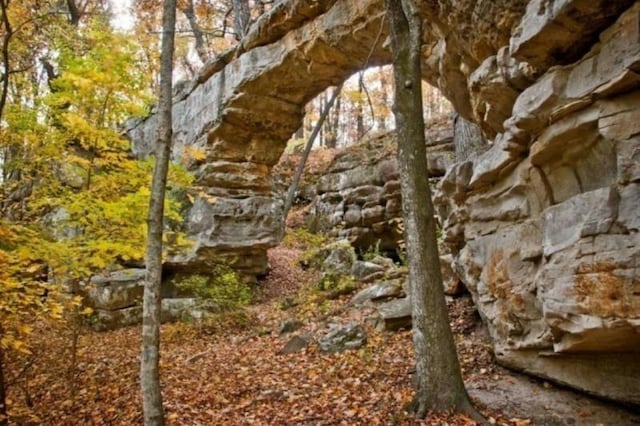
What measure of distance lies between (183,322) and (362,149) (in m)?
10.6

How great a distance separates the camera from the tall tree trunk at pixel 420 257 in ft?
16.1

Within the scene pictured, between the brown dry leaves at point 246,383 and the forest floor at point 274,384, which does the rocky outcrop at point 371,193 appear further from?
the brown dry leaves at point 246,383

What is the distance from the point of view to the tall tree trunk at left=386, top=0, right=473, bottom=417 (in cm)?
492

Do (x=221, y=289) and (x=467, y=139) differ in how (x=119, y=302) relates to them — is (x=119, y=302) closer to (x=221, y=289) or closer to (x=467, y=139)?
(x=221, y=289)

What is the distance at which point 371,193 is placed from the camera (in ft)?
48.5

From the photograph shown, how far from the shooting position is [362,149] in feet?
58.9

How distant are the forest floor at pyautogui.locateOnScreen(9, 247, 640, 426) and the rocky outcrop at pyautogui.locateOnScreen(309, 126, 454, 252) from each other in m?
4.88

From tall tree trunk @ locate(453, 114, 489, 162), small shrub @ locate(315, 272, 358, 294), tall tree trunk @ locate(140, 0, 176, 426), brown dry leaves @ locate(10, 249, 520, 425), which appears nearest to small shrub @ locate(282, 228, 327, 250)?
small shrub @ locate(315, 272, 358, 294)

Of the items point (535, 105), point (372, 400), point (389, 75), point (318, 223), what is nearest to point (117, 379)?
point (372, 400)

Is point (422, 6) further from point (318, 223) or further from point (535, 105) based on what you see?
point (318, 223)

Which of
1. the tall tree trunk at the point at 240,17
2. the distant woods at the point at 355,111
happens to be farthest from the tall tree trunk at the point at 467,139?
the distant woods at the point at 355,111

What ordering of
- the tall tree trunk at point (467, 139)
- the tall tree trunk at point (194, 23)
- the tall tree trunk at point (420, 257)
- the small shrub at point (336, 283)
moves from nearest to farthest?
the tall tree trunk at point (420, 257), the tall tree trunk at point (467, 139), the small shrub at point (336, 283), the tall tree trunk at point (194, 23)

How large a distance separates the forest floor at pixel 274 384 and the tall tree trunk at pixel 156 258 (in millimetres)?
799

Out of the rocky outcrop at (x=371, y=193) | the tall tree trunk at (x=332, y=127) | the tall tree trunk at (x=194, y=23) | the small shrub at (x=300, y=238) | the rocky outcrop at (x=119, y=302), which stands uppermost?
the tall tree trunk at (x=194, y=23)
